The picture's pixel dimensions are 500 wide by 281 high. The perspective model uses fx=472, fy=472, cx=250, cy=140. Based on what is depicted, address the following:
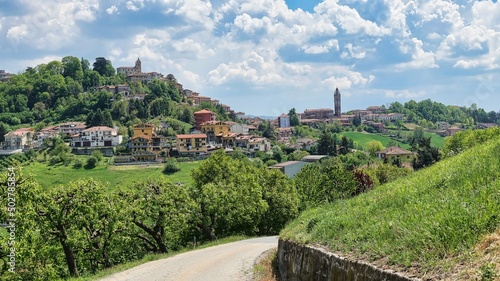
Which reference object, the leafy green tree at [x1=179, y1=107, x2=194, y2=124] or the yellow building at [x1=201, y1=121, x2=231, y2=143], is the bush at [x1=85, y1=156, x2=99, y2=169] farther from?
the leafy green tree at [x1=179, y1=107, x2=194, y2=124]

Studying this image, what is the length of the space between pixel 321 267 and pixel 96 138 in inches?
4430

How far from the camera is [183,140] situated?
114625 millimetres

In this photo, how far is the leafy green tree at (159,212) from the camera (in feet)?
79.7

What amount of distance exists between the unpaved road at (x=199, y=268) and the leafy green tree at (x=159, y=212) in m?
5.00

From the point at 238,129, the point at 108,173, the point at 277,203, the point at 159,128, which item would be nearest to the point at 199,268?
the point at 277,203

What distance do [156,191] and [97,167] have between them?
71.3 m

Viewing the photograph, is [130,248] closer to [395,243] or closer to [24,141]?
[395,243]

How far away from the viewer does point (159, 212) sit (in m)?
24.6

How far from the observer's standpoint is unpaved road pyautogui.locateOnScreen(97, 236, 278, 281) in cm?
1498

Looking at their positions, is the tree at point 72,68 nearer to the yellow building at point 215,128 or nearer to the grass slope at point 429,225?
the yellow building at point 215,128

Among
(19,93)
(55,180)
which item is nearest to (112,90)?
(19,93)

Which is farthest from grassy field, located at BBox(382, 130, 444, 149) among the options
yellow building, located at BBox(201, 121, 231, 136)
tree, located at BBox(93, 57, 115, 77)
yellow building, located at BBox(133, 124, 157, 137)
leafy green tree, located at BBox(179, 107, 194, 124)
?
tree, located at BBox(93, 57, 115, 77)

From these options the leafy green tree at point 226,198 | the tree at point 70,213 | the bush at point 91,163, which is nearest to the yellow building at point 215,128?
the bush at point 91,163

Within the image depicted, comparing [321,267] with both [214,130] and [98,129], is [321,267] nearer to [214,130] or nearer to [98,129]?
[98,129]
